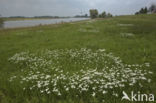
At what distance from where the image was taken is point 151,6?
118 m

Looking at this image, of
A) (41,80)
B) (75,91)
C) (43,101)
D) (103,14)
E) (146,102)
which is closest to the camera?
(146,102)

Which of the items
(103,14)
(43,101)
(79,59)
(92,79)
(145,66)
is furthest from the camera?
(103,14)

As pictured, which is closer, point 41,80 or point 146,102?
point 146,102

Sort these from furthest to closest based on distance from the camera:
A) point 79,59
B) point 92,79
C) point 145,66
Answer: point 79,59
point 145,66
point 92,79

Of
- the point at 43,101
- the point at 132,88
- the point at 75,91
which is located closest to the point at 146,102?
the point at 132,88

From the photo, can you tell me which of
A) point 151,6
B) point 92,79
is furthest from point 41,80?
point 151,6

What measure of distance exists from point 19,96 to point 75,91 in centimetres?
228

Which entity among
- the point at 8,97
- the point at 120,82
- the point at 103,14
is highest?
the point at 103,14

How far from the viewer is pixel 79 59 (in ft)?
28.7

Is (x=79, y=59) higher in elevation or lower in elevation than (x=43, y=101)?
higher

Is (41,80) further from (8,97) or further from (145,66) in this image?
(145,66)

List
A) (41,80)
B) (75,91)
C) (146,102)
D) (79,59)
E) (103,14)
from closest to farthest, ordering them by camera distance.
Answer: (146,102) < (75,91) < (41,80) < (79,59) < (103,14)

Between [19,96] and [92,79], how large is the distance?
10.0 ft

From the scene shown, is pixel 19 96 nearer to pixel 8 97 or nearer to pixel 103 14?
pixel 8 97
